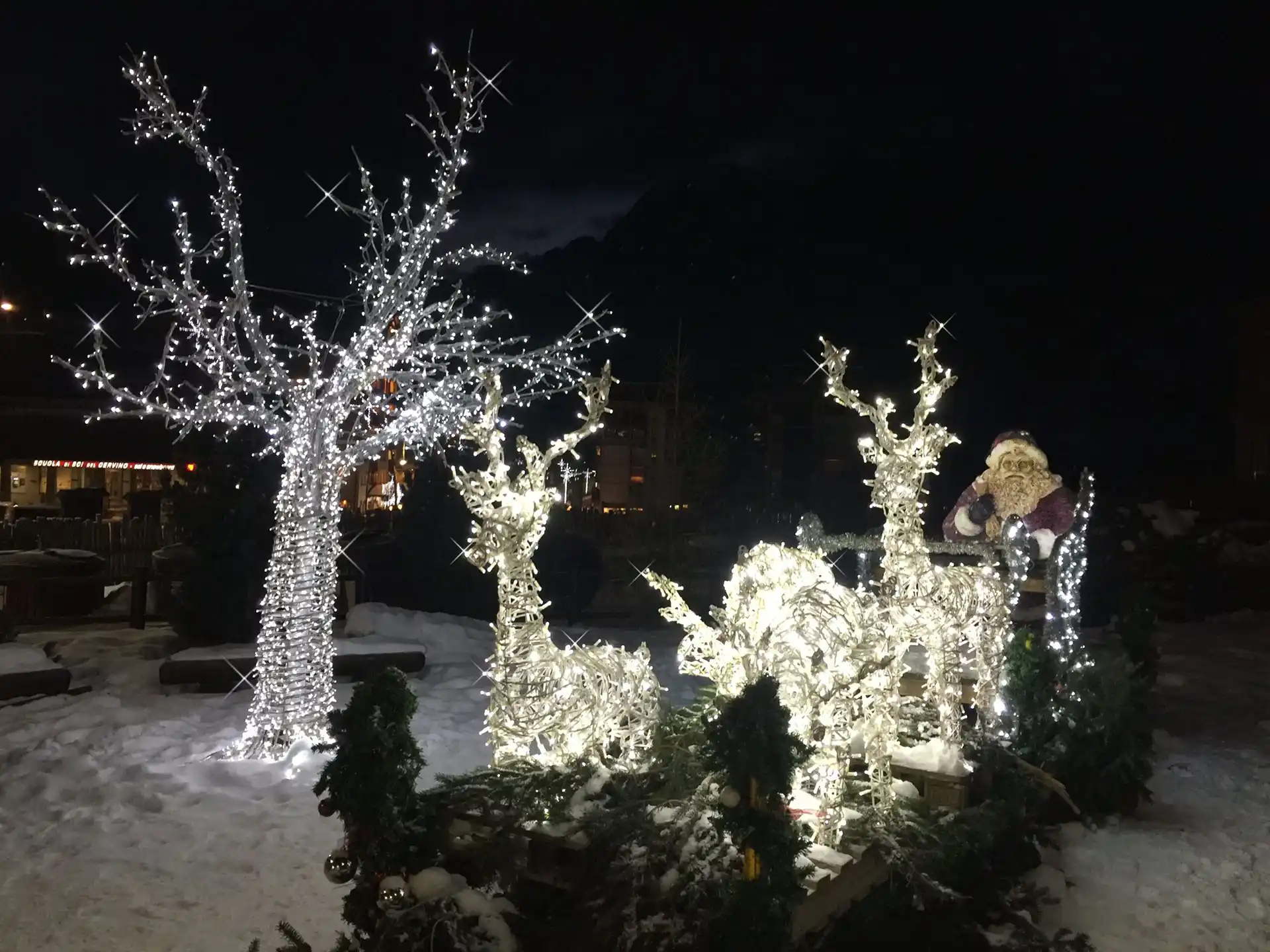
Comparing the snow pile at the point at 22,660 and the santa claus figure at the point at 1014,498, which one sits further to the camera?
the santa claus figure at the point at 1014,498

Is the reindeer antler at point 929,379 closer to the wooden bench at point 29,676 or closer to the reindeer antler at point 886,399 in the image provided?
the reindeer antler at point 886,399

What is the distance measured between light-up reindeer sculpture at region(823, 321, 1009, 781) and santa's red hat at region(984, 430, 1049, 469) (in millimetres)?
3388

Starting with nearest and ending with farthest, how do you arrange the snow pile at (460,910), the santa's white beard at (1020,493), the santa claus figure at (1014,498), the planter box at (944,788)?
the snow pile at (460,910), the planter box at (944,788), the santa claus figure at (1014,498), the santa's white beard at (1020,493)

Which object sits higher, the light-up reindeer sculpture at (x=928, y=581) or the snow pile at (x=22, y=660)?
the light-up reindeer sculpture at (x=928, y=581)

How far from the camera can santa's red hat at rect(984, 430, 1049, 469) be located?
10.1 metres

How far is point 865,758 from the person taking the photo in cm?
568

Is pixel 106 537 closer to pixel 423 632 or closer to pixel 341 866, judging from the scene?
pixel 423 632

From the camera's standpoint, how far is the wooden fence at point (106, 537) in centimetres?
1694

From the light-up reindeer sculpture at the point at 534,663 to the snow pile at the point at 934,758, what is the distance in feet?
5.22

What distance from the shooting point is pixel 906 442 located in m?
6.57

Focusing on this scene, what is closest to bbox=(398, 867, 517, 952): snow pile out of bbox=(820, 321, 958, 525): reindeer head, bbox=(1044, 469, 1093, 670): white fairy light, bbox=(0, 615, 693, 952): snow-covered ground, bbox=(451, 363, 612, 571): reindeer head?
bbox=(0, 615, 693, 952): snow-covered ground

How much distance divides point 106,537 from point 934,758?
15.7 m

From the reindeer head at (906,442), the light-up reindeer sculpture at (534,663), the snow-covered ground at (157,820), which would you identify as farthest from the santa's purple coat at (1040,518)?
the light-up reindeer sculpture at (534,663)

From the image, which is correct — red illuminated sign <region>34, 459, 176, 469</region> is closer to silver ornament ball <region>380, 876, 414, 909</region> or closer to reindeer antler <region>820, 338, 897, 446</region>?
reindeer antler <region>820, 338, 897, 446</region>
